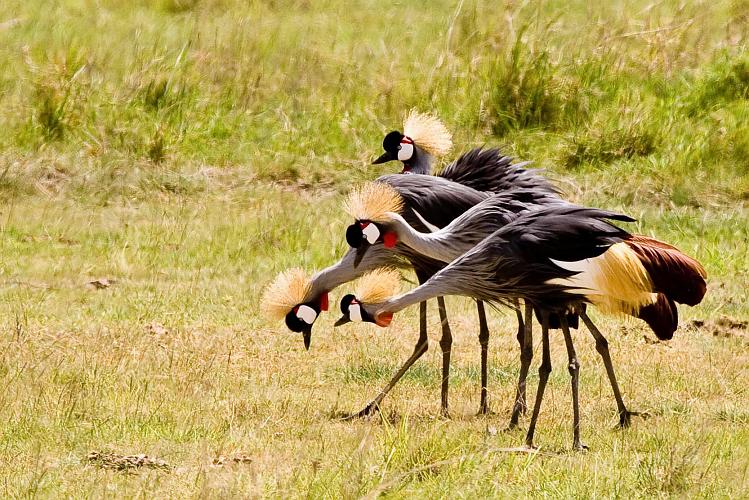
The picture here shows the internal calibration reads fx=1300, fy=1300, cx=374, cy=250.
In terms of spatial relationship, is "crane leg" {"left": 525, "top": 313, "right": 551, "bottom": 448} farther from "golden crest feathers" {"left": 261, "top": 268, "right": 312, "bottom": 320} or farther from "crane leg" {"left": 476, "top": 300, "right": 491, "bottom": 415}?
"golden crest feathers" {"left": 261, "top": 268, "right": 312, "bottom": 320}

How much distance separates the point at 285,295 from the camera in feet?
20.5

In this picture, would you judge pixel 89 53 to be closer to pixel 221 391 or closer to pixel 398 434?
pixel 221 391

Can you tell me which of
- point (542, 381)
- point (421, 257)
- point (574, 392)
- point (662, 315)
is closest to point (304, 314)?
point (421, 257)

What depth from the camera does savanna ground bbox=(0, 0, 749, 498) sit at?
16.9 ft

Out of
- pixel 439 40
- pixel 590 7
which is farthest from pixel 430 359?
pixel 590 7

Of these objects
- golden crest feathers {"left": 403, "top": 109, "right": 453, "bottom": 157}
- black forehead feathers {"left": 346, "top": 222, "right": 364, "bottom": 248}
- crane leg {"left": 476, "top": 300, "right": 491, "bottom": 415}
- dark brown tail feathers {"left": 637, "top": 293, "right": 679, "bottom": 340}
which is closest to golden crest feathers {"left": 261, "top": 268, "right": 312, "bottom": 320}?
black forehead feathers {"left": 346, "top": 222, "right": 364, "bottom": 248}

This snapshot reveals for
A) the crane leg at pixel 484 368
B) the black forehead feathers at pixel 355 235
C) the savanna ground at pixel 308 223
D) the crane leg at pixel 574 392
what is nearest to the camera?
the savanna ground at pixel 308 223

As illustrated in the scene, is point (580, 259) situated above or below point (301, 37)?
above

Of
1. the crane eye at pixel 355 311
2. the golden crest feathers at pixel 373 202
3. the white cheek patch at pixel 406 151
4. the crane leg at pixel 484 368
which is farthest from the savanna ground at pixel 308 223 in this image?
the white cheek patch at pixel 406 151

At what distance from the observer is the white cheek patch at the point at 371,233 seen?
5.86 meters

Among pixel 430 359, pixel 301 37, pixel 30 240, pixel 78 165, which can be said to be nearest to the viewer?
pixel 430 359

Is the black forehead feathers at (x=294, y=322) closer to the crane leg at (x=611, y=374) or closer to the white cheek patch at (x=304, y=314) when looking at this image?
the white cheek patch at (x=304, y=314)

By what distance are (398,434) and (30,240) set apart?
512 centimetres

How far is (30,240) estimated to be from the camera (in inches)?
370
